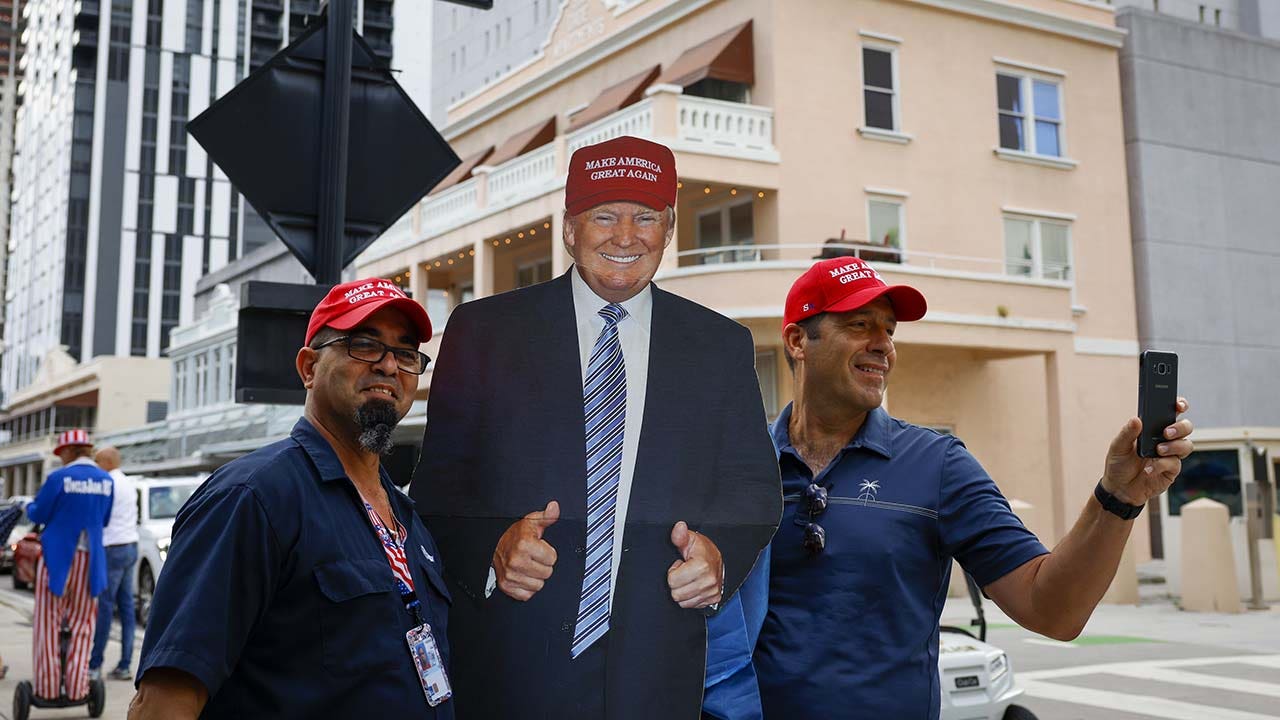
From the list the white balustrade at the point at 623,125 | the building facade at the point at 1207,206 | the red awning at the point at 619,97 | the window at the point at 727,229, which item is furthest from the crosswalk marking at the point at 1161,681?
the red awning at the point at 619,97

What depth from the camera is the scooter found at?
8.41 meters

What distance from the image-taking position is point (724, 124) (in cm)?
2233

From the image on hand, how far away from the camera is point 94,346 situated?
297 ft

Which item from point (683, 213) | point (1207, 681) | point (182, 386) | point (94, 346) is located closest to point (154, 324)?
point (94, 346)

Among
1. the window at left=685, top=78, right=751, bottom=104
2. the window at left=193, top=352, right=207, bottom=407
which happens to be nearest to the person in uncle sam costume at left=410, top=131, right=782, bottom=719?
the window at left=685, top=78, right=751, bottom=104

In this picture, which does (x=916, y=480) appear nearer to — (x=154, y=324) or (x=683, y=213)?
(x=683, y=213)

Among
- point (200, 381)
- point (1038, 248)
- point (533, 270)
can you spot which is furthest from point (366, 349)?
point (200, 381)

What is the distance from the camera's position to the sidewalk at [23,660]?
912 centimetres

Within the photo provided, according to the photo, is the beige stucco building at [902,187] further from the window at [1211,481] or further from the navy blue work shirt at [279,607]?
the navy blue work shirt at [279,607]

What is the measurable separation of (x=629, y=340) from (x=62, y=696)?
7.38 meters

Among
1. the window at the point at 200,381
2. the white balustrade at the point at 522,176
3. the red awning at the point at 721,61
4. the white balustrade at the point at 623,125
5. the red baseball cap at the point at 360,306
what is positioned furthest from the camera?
the window at the point at 200,381

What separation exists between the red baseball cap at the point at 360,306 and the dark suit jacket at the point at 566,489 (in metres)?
0.10

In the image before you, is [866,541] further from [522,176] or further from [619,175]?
[522,176]

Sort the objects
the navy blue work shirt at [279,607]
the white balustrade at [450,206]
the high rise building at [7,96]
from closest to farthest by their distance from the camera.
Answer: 1. the navy blue work shirt at [279,607]
2. the white balustrade at [450,206]
3. the high rise building at [7,96]
